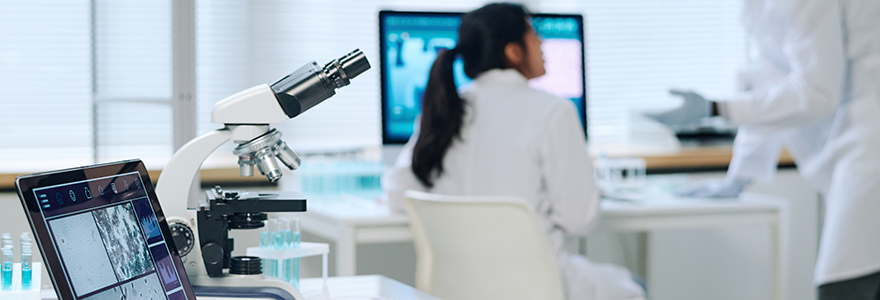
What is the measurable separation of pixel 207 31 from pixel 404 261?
1.14 m

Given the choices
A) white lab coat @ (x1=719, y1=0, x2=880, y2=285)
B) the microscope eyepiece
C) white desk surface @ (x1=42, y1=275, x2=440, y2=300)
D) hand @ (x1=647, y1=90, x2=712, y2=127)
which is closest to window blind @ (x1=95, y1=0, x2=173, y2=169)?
white desk surface @ (x1=42, y1=275, x2=440, y2=300)

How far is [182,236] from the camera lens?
0.81 metres

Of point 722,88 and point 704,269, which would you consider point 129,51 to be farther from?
point 722,88

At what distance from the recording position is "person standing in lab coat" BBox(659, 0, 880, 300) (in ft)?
6.15

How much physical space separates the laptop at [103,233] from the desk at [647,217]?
4.02ft

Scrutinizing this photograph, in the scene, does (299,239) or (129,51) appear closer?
(299,239)

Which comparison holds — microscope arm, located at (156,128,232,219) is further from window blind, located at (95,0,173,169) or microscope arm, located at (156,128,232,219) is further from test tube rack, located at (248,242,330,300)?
window blind, located at (95,0,173,169)

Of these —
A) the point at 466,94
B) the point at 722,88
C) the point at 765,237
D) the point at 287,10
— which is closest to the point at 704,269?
the point at 765,237

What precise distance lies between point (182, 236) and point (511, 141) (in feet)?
3.45

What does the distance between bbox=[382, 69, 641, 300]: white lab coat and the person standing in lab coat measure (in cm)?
56

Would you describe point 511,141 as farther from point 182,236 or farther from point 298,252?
point 182,236

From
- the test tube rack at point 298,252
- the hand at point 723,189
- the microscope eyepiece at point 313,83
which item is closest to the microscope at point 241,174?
the microscope eyepiece at point 313,83

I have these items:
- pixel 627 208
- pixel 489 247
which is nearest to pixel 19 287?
pixel 489 247

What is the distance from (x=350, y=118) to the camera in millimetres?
3029
